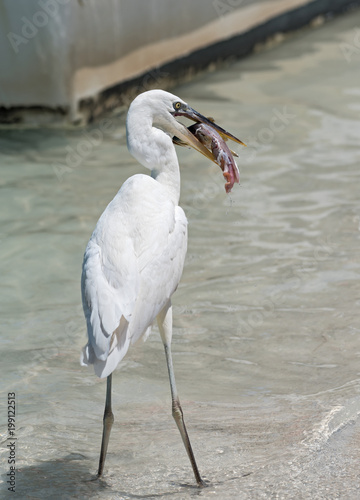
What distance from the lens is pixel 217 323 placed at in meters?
5.82

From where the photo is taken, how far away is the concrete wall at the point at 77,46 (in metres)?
9.23

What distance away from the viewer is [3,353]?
5453mm

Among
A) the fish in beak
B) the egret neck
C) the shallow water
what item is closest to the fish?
the fish in beak

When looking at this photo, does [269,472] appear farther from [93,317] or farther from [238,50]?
[238,50]

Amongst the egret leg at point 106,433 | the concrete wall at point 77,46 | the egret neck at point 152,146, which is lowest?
the concrete wall at point 77,46

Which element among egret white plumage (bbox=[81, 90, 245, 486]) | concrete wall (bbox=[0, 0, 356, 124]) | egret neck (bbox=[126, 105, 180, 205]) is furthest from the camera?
concrete wall (bbox=[0, 0, 356, 124])

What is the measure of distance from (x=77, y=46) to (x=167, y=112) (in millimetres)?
5415

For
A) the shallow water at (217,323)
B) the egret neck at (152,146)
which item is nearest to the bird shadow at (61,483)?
the shallow water at (217,323)

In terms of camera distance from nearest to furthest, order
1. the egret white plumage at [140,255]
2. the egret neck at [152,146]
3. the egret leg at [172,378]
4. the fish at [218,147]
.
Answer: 1. the egret white plumage at [140,255]
2. the egret leg at [172,378]
3. the egret neck at [152,146]
4. the fish at [218,147]

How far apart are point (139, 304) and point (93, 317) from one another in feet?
0.79

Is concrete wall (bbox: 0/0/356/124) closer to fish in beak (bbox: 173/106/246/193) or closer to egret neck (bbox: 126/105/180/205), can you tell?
fish in beak (bbox: 173/106/246/193)

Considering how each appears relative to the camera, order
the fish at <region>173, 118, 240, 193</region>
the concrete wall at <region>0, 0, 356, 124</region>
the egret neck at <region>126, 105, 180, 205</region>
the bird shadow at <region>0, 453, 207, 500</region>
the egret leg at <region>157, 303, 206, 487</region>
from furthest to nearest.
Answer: the concrete wall at <region>0, 0, 356, 124</region> → the fish at <region>173, 118, 240, 193</region> → the egret neck at <region>126, 105, 180, 205</region> → the egret leg at <region>157, 303, 206, 487</region> → the bird shadow at <region>0, 453, 207, 500</region>

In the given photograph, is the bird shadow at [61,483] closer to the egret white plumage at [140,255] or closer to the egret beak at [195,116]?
the egret white plumage at [140,255]

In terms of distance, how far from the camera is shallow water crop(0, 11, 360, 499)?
410 cm
